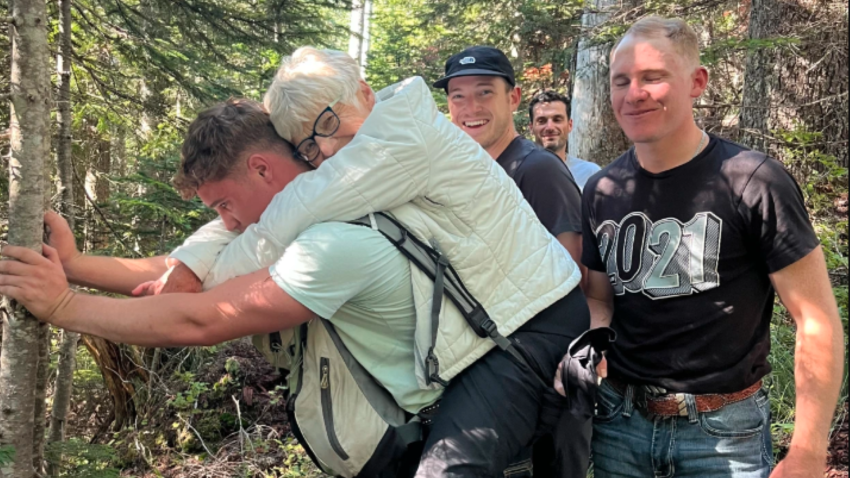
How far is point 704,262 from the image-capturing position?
209 centimetres

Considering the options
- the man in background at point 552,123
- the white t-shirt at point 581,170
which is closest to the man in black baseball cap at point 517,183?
the white t-shirt at point 581,170

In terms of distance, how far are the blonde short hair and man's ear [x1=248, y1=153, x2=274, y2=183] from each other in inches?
53.5

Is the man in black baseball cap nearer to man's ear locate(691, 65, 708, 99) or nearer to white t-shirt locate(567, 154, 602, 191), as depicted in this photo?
man's ear locate(691, 65, 708, 99)

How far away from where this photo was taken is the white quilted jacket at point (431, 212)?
1938mm

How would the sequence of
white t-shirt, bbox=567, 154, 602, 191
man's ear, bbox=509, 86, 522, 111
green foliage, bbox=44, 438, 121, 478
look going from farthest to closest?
white t-shirt, bbox=567, 154, 602, 191 < man's ear, bbox=509, 86, 522, 111 < green foliage, bbox=44, 438, 121, 478

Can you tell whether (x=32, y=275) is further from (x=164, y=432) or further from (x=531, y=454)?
(x=164, y=432)

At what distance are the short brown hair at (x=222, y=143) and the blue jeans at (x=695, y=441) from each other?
1.58 metres

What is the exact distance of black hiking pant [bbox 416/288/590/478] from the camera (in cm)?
198

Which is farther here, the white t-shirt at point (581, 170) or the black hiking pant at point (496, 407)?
the white t-shirt at point (581, 170)

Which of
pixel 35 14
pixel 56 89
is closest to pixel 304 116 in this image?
pixel 35 14

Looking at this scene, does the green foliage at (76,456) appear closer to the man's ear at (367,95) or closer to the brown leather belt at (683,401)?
the man's ear at (367,95)

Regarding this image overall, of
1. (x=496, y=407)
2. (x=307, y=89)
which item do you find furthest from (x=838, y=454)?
(x=307, y=89)

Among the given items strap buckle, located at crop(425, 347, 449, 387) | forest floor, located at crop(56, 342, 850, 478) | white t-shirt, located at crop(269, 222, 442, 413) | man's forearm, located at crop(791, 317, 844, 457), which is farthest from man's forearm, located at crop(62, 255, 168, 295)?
forest floor, located at crop(56, 342, 850, 478)

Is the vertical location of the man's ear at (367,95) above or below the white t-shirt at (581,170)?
above
